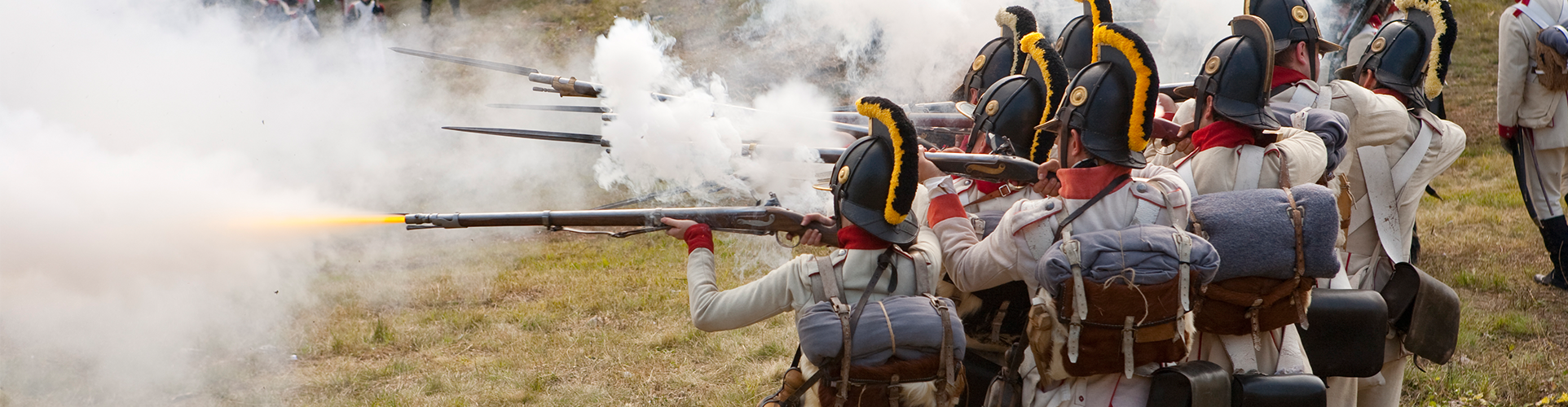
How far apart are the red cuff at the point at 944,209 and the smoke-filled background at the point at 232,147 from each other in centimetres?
165

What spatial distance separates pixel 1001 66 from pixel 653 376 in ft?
10.1

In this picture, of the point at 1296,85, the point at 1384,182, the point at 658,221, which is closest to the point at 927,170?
the point at 658,221

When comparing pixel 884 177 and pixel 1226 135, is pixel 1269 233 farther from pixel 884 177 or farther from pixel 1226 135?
pixel 884 177

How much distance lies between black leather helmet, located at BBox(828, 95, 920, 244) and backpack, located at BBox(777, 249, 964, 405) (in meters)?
0.21

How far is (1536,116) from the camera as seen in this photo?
7.71m

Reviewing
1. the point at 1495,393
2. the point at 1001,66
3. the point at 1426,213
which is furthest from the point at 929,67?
the point at 1426,213

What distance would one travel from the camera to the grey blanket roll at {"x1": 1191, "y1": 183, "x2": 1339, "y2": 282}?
366 centimetres

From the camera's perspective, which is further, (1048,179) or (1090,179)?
(1048,179)

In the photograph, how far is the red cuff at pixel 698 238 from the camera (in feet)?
13.2

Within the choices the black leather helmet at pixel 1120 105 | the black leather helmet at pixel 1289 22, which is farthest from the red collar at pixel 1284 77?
the black leather helmet at pixel 1120 105

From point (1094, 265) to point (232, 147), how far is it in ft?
21.1

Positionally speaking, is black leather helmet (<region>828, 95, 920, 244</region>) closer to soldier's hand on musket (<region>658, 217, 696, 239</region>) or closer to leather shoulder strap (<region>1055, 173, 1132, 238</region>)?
leather shoulder strap (<region>1055, 173, 1132, 238</region>)

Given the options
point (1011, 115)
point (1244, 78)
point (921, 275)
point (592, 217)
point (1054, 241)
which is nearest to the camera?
point (1054, 241)

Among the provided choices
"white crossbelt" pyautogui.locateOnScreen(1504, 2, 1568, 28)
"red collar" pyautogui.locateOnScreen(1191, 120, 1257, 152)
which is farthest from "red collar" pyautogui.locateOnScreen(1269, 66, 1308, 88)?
"white crossbelt" pyautogui.locateOnScreen(1504, 2, 1568, 28)
